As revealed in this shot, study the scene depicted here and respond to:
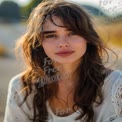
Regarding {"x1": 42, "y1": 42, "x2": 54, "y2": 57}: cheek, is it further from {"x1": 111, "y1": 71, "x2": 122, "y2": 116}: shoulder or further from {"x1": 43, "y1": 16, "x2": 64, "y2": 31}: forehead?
{"x1": 111, "y1": 71, "x2": 122, "y2": 116}: shoulder

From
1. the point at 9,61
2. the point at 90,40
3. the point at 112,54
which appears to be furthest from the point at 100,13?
the point at 9,61

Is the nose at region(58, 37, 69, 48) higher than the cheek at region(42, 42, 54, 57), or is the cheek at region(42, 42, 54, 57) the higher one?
the nose at region(58, 37, 69, 48)

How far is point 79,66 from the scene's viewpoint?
1972 millimetres

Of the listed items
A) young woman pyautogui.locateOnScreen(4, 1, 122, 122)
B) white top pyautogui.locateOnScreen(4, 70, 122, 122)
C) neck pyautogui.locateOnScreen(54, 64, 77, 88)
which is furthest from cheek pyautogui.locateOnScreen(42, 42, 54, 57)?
white top pyautogui.locateOnScreen(4, 70, 122, 122)

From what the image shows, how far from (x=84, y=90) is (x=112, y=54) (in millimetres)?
315

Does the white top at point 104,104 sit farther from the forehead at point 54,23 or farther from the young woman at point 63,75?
the forehead at point 54,23

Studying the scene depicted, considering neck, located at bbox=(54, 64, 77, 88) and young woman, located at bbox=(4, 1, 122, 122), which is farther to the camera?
neck, located at bbox=(54, 64, 77, 88)

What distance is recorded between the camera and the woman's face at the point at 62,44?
1.80 meters

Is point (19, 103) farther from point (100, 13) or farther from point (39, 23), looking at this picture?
point (100, 13)

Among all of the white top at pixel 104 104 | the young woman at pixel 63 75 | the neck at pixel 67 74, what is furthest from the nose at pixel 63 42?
the white top at pixel 104 104

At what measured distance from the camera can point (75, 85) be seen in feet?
6.55

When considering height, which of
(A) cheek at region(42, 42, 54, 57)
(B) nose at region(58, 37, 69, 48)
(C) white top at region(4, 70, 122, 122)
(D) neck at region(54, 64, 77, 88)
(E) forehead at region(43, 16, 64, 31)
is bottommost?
(C) white top at region(4, 70, 122, 122)

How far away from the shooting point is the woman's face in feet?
5.92

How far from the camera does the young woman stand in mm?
1849
